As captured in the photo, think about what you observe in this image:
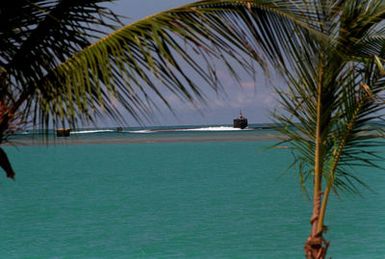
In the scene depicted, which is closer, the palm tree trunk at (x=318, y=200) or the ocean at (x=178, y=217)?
the palm tree trunk at (x=318, y=200)

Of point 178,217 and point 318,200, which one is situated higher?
point 318,200

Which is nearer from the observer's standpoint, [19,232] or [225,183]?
[19,232]

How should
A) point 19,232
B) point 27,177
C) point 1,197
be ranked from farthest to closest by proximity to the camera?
1. point 27,177
2. point 1,197
3. point 19,232

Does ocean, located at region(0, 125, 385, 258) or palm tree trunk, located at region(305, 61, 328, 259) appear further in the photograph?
ocean, located at region(0, 125, 385, 258)

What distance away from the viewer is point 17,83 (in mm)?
3998

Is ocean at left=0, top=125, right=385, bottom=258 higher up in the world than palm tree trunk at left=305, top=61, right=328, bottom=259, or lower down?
lower down

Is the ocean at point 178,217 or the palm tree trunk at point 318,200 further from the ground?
the palm tree trunk at point 318,200

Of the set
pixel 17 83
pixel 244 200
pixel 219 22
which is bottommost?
pixel 244 200

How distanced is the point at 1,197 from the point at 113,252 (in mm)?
18450

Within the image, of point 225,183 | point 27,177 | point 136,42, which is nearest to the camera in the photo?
point 136,42

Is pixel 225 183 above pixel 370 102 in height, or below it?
below

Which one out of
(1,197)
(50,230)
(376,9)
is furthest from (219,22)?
(1,197)

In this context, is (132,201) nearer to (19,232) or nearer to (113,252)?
(19,232)

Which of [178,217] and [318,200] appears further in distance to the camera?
[178,217]
